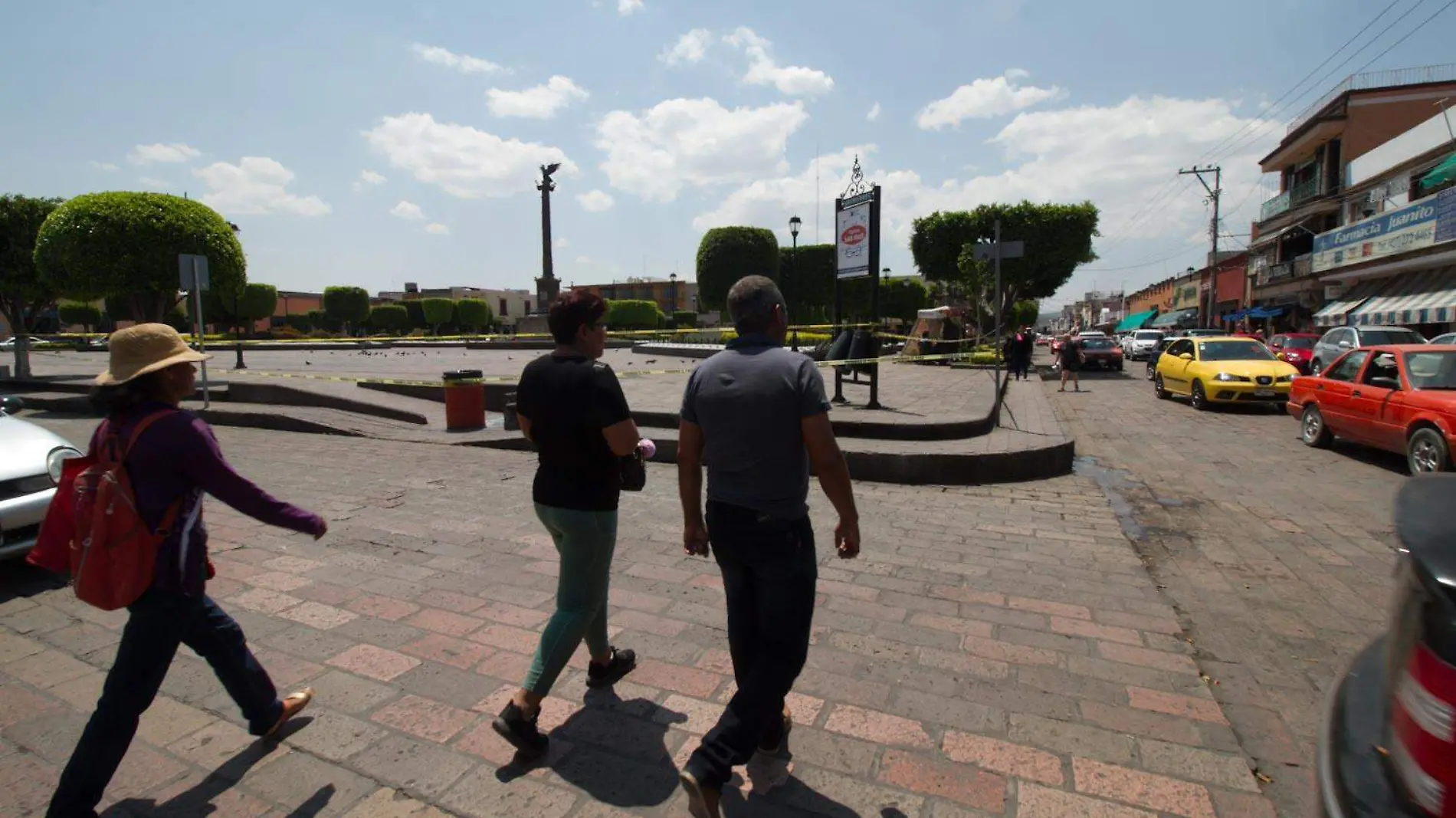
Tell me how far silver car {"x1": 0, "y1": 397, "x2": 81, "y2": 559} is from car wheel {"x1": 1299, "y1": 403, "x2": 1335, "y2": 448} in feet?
41.6

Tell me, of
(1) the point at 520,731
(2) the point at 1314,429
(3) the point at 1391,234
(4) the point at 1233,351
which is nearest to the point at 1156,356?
(3) the point at 1391,234

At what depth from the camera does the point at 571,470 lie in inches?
104

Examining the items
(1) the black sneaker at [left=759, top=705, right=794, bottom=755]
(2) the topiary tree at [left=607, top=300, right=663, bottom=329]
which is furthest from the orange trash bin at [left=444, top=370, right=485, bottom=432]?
(2) the topiary tree at [left=607, top=300, right=663, bottom=329]

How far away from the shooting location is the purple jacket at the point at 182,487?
7.46 feet

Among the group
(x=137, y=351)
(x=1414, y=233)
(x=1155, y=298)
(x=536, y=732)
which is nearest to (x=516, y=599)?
(x=536, y=732)

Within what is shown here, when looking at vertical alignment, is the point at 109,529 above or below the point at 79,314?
below

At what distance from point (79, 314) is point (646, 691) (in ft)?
206

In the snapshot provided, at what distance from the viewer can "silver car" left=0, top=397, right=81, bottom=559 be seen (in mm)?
4398

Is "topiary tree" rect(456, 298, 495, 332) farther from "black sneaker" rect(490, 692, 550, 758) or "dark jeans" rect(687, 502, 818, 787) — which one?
"dark jeans" rect(687, 502, 818, 787)

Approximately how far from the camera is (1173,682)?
326 cm

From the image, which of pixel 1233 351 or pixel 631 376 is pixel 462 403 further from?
pixel 1233 351

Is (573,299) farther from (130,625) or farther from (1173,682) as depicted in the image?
(1173,682)

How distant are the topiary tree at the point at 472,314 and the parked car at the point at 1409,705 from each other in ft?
216

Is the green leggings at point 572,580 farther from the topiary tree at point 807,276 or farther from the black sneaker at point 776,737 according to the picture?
the topiary tree at point 807,276
